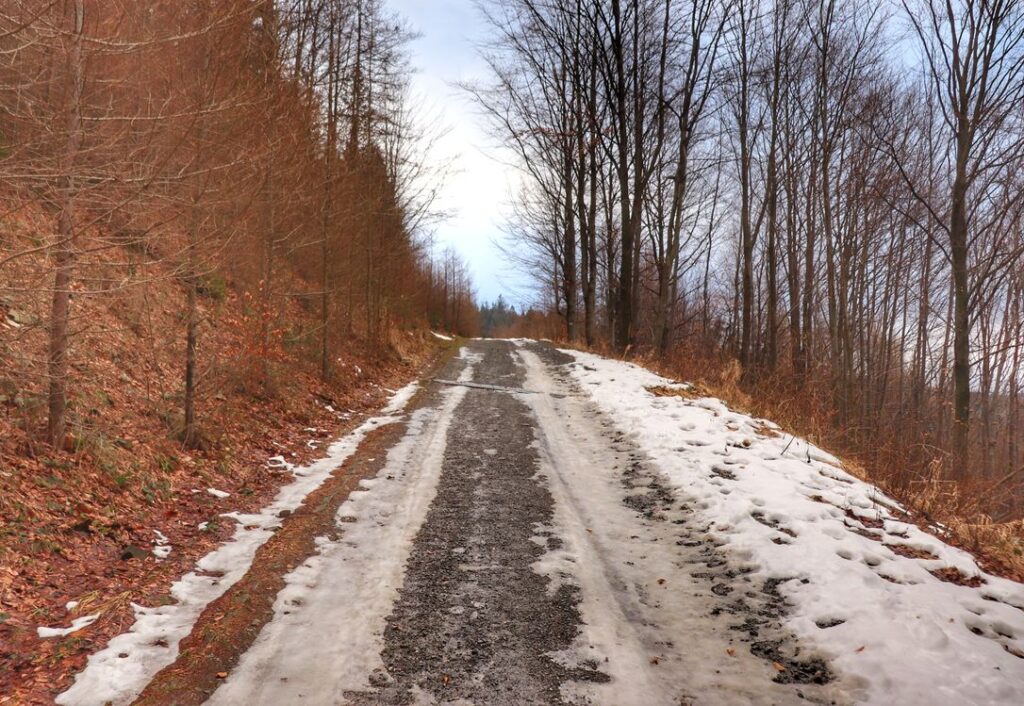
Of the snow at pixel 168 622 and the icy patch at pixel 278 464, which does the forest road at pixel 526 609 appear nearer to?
the snow at pixel 168 622

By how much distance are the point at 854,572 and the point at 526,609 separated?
7.37 ft

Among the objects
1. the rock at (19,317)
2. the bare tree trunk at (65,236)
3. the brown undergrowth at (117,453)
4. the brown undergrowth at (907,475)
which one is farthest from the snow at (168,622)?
the brown undergrowth at (907,475)

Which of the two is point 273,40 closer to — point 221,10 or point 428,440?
point 221,10

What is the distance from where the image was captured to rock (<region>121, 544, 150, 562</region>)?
4.23 m

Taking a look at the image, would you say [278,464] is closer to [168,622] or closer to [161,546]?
[161,546]

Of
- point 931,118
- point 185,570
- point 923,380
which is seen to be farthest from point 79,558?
point 923,380

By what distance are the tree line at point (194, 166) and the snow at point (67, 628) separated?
1.89 metres

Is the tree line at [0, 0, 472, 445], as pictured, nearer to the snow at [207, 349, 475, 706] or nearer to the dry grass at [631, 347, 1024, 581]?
the snow at [207, 349, 475, 706]

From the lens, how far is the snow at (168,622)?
9.31ft

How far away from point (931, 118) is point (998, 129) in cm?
873

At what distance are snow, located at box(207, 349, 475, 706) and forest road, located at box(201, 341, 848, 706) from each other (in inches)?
0.5

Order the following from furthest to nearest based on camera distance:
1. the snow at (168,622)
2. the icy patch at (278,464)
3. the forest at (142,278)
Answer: the icy patch at (278,464)
the forest at (142,278)
the snow at (168,622)

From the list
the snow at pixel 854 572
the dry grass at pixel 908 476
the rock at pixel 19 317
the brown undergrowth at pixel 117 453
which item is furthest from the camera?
the rock at pixel 19 317

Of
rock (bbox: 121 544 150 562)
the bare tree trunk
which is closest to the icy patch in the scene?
the bare tree trunk
